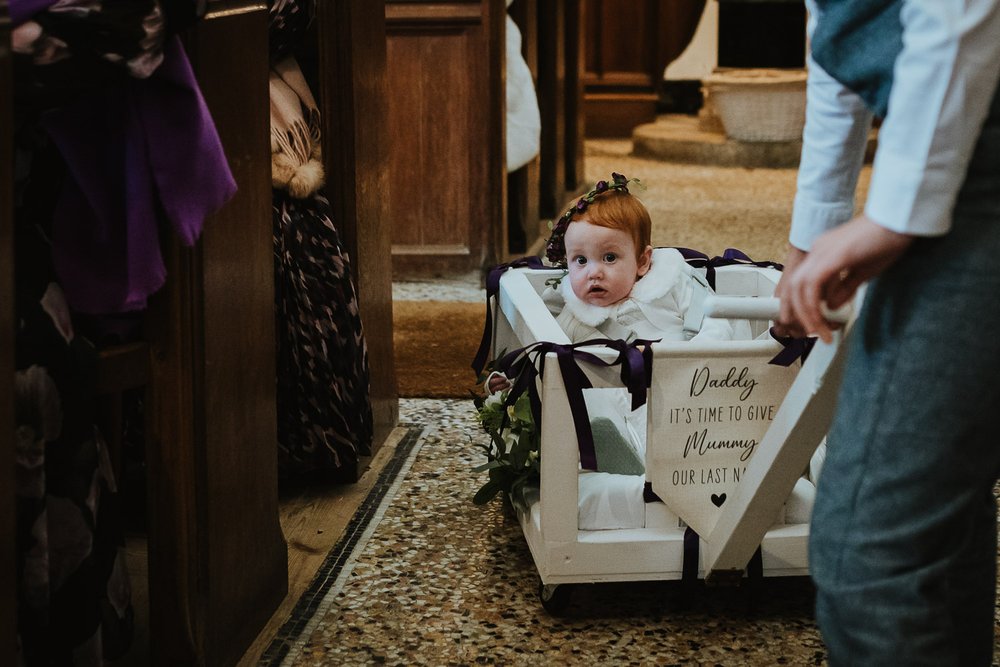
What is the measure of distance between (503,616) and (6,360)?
113cm

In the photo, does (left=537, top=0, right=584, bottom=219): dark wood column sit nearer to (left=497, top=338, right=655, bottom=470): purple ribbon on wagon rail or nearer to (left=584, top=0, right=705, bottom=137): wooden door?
(left=584, top=0, right=705, bottom=137): wooden door

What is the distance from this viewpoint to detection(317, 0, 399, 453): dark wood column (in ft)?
9.00

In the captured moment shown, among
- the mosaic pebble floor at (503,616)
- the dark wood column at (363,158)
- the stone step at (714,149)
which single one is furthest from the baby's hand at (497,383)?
the stone step at (714,149)

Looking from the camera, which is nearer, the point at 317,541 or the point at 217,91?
the point at 217,91

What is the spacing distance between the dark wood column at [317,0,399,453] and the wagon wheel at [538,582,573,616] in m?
0.95

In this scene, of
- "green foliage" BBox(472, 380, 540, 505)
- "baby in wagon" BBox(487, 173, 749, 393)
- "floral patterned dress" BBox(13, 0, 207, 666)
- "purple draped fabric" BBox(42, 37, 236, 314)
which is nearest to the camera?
"floral patterned dress" BBox(13, 0, 207, 666)

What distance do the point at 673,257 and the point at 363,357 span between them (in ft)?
2.24

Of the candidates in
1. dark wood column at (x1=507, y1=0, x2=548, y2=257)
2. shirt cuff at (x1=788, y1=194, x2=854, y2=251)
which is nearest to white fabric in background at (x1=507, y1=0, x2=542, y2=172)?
dark wood column at (x1=507, y1=0, x2=548, y2=257)

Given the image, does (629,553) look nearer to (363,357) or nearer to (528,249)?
(363,357)

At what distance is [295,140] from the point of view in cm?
264

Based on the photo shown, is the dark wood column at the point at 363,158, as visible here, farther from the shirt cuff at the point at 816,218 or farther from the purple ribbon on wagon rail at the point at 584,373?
the shirt cuff at the point at 816,218

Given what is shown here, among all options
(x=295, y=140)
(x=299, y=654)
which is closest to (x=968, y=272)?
(x=299, y=654)

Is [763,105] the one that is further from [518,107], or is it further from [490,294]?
[490,294]

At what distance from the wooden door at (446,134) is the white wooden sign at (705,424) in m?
2.85
